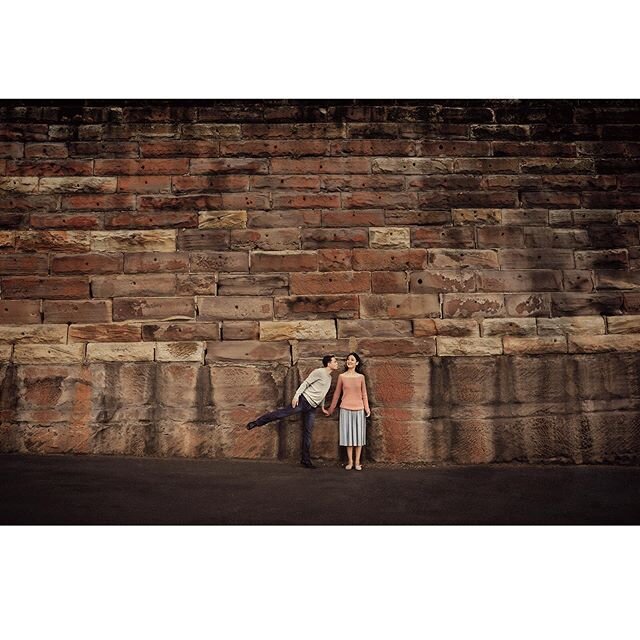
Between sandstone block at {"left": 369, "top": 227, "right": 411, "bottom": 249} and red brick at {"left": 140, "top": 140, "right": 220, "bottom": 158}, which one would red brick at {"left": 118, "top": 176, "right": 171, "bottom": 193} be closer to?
red brick at {"left": 140, "top": 140, "right": 220, "bottom": 158}

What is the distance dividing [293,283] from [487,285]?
7.36 ft

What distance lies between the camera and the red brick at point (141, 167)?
593 centimetres

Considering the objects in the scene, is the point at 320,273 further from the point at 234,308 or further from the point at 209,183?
the point at 209,183

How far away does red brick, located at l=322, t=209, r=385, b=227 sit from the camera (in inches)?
233

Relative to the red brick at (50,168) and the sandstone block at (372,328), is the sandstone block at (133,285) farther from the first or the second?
the sandstone block at (372,328)

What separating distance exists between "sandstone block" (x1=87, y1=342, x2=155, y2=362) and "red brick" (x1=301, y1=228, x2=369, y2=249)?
2125 millimetres

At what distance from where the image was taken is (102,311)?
574 cm

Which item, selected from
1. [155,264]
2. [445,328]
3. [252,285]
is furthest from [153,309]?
[445,328]

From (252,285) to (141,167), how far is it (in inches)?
75.8

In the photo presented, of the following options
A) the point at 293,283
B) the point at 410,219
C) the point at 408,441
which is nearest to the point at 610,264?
the point at 410,219

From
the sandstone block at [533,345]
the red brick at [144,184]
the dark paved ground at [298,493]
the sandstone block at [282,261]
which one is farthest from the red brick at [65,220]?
the sandstone block at [533,345]

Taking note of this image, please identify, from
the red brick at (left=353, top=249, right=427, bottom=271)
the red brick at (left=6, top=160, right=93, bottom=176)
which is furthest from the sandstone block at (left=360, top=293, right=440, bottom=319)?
the red brick at (left=6, top=160, right=93, bottom=176)

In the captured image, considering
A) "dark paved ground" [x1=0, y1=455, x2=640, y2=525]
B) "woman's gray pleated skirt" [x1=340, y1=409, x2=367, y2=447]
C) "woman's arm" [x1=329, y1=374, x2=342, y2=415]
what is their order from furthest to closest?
1. "woman's arm" [x1=329, y1=374, x2=342, y2=415]
2. "woman's gray pleated skirt" [x1=340, y1=409, x2=367, y2=447]
3. "dark paved ground" [x1=0, y1=455, x2=640, y2=525]

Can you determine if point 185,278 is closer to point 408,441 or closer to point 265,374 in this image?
point 265,374
